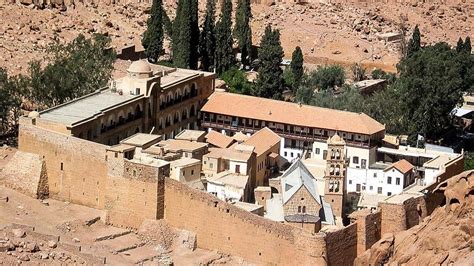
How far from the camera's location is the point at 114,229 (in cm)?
7275

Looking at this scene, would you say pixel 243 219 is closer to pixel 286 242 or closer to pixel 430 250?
pixel 286 242

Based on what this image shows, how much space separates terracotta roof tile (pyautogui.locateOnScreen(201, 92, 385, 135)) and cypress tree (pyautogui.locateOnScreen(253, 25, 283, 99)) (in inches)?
397

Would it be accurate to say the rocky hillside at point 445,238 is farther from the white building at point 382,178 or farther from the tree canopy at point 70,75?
the tree canopy at point 70,75

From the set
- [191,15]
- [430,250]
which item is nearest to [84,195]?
[430,250]

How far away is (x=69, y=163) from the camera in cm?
7394

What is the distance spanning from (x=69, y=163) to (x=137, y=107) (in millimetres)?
7649

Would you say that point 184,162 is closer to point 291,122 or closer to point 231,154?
point 231,154

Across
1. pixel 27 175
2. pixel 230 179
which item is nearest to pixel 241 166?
pixel 230 179

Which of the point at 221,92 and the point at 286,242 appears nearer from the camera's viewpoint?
the point at 286,242

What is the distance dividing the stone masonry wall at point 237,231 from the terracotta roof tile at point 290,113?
14252 millimetres

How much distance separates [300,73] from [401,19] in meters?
31.6

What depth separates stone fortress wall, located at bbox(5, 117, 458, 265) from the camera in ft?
225

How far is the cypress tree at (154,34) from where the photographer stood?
102 metres

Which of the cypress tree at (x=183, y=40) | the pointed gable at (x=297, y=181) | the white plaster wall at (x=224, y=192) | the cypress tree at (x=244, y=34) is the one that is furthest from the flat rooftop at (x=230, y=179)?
the cypress tree at (x=244, y=34)
